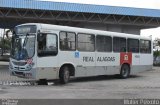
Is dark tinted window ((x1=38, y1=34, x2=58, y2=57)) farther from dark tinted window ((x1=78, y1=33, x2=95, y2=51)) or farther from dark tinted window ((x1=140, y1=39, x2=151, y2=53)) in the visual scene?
dark tinted window ((x1=140, y1=39, x2=151, y2=53))

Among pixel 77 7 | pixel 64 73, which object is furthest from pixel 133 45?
pixel 77 7

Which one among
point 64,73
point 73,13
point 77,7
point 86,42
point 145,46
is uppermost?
point 77,7

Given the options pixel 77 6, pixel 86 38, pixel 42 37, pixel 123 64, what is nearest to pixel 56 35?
pixel 42 37

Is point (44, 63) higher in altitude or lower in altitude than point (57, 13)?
lower

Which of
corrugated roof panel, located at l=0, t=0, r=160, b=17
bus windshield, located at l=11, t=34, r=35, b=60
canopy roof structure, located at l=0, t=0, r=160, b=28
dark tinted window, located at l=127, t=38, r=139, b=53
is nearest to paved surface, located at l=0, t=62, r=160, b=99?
bus windshield, located at l=11, t=34, r=35, b=60

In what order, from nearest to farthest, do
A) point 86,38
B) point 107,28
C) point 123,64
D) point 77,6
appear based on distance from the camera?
point 86,38 < point 123,64 < point 77,6 < point 107,28

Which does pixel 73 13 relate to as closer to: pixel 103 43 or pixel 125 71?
pixel 125 71

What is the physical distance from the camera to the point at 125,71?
23.5 metres

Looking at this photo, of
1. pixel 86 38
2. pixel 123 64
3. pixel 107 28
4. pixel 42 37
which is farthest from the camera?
pixel 107 28

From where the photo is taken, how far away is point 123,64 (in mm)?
23250

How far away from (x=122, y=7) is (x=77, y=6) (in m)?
4.50

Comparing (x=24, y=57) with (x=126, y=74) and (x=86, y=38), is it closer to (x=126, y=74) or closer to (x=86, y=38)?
(x=86, y=38)

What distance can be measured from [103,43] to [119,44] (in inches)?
68.5

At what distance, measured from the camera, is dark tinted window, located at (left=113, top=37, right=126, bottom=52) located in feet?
73.0
